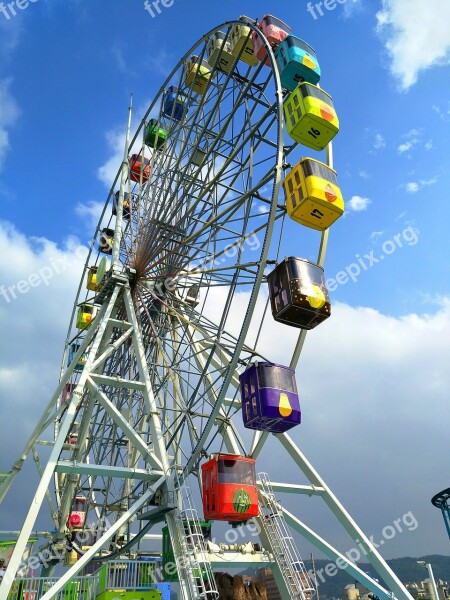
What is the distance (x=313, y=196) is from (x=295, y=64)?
485 centimetres

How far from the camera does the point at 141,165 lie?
73.2 ft

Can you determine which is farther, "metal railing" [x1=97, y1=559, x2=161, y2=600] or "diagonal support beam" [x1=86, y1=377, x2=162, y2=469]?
"diagonal support beam" [x1=86, y1=377, x2=162, y2=469]

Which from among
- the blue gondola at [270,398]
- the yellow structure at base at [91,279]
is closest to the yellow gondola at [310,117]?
the blue gondola at [270,398]

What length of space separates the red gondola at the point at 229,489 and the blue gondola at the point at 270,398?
1056mm

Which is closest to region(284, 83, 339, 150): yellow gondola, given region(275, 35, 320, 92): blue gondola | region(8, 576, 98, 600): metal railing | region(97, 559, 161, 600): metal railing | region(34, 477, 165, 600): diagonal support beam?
region(275, 35, 320, 92): blue gondola

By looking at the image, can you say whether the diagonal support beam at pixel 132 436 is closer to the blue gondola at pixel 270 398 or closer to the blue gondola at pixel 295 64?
the blue gondola at pixel 270 398

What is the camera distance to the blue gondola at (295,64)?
48.6ft

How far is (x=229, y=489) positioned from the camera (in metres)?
11.7

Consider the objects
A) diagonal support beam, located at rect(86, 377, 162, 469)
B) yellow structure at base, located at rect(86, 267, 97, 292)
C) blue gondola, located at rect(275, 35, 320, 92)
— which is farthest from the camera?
yellow structure at base, located at rect(86, 267, 97, 292)

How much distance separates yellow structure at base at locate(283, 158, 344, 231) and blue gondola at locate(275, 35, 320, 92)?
3.41 meters

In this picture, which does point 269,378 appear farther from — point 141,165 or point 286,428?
point 141,165

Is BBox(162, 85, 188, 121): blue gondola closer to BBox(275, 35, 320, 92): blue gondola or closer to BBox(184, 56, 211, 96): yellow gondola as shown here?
BBox(184, 56, 211, 96): yellow gondola

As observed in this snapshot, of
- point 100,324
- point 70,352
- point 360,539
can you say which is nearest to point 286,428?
point 360,539

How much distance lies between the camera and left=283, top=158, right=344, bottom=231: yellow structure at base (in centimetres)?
1277
